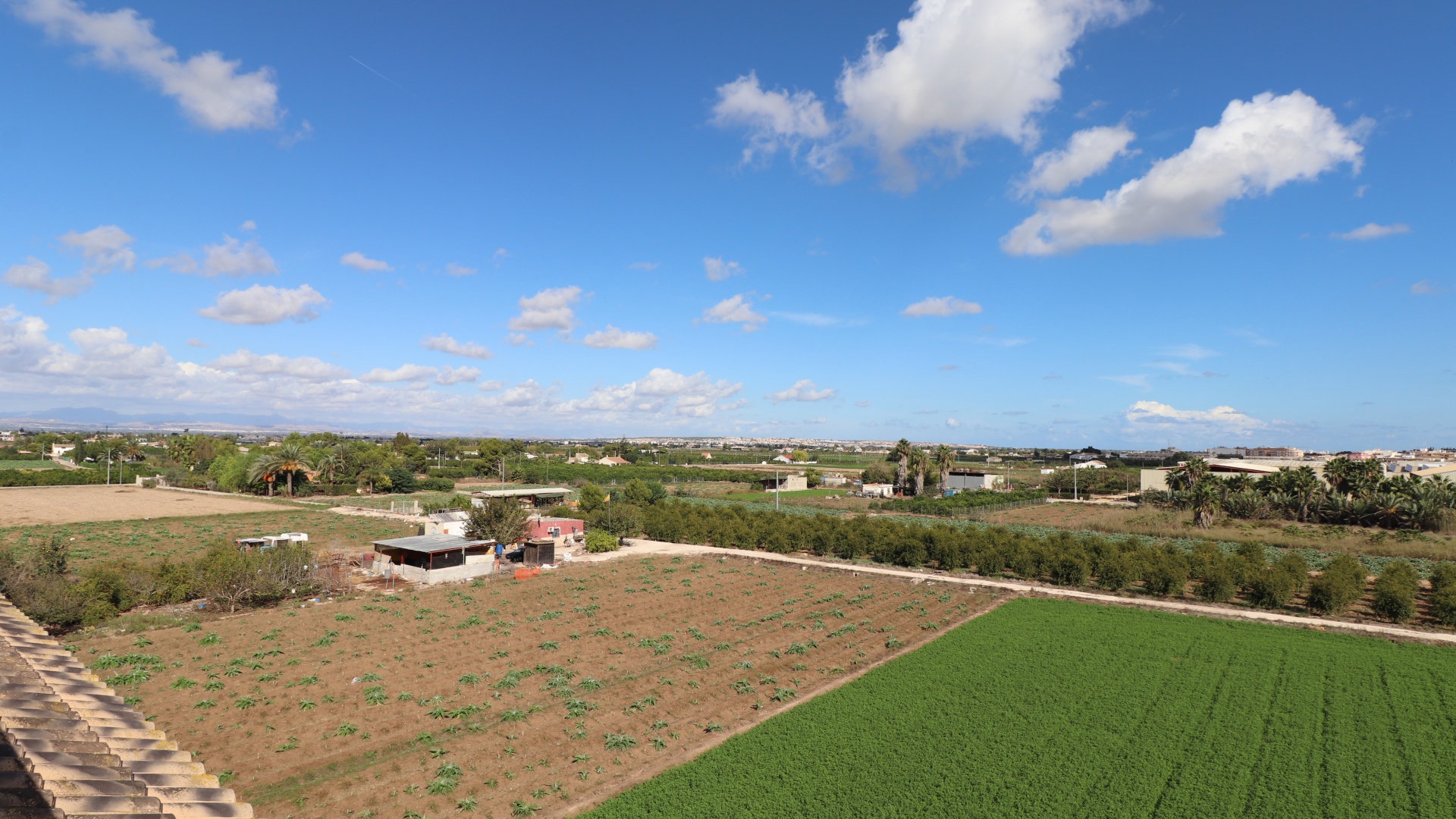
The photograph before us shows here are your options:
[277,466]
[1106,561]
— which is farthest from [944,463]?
[277,466]

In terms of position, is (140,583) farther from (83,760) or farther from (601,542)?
(83,760)

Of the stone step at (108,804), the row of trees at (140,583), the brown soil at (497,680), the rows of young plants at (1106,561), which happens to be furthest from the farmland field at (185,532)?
the stone step at (108,804)

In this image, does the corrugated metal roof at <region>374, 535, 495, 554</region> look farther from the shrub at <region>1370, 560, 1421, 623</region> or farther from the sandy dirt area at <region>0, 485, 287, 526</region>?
the shrub at <region>1370, 560, 1421, 623</region>

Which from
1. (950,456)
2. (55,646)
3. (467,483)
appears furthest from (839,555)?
(467,483)

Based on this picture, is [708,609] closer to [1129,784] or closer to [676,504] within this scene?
[1129,784]

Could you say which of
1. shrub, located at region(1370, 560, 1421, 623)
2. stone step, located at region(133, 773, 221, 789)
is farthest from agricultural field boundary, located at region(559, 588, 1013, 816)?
shrub, located at region(1370, 560, 1421, 623)
